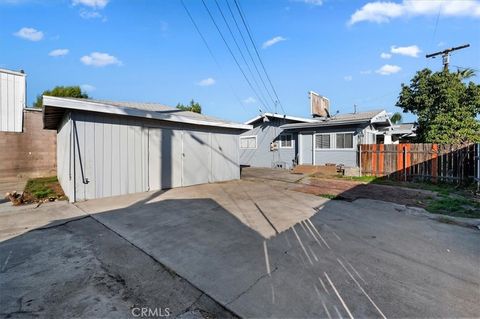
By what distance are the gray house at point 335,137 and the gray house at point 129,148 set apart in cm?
628

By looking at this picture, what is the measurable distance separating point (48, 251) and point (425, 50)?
20654 millimetres

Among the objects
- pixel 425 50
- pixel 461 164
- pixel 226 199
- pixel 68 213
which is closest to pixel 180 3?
pixel 226 199

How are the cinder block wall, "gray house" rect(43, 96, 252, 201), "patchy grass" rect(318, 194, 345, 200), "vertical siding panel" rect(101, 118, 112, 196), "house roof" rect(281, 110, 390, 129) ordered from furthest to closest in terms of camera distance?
"house roof" rect(281, 110, 390, 129)
the cinder block wall
"patchy grass" rect(318, 194, 345, 200)
"vertical siding panel" rect(101, 118, 112, 196)
"gray house" rect(43, 96, 252, 201)

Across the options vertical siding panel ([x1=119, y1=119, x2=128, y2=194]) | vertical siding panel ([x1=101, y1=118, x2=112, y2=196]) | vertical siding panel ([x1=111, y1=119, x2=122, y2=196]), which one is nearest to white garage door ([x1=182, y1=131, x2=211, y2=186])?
vertical siding panel ([x1=119, y1=119, x2=128, y2=194])

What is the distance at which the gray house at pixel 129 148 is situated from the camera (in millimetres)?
6191

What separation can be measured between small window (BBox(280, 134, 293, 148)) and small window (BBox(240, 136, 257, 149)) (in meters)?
2.42

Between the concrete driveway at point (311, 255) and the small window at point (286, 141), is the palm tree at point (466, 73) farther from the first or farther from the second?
the concrete driveway at point (311, 255)

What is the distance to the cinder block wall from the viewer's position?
397 inches

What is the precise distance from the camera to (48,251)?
322 centimetres

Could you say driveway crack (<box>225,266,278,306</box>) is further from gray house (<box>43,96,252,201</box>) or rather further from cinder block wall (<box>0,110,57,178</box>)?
cinder block wall (<box>0,110,57,178</box>)

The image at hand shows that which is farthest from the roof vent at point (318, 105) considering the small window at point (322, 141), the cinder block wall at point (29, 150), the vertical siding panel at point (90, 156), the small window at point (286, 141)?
the cinder block wall at point (29, 150)

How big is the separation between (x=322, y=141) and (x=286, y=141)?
2.59m

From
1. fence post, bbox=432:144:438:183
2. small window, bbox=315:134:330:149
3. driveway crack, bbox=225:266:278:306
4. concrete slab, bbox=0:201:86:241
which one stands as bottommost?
A: driveway crack, bbox=225:266:278:306

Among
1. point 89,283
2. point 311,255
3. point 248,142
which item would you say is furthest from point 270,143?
point 89,283
